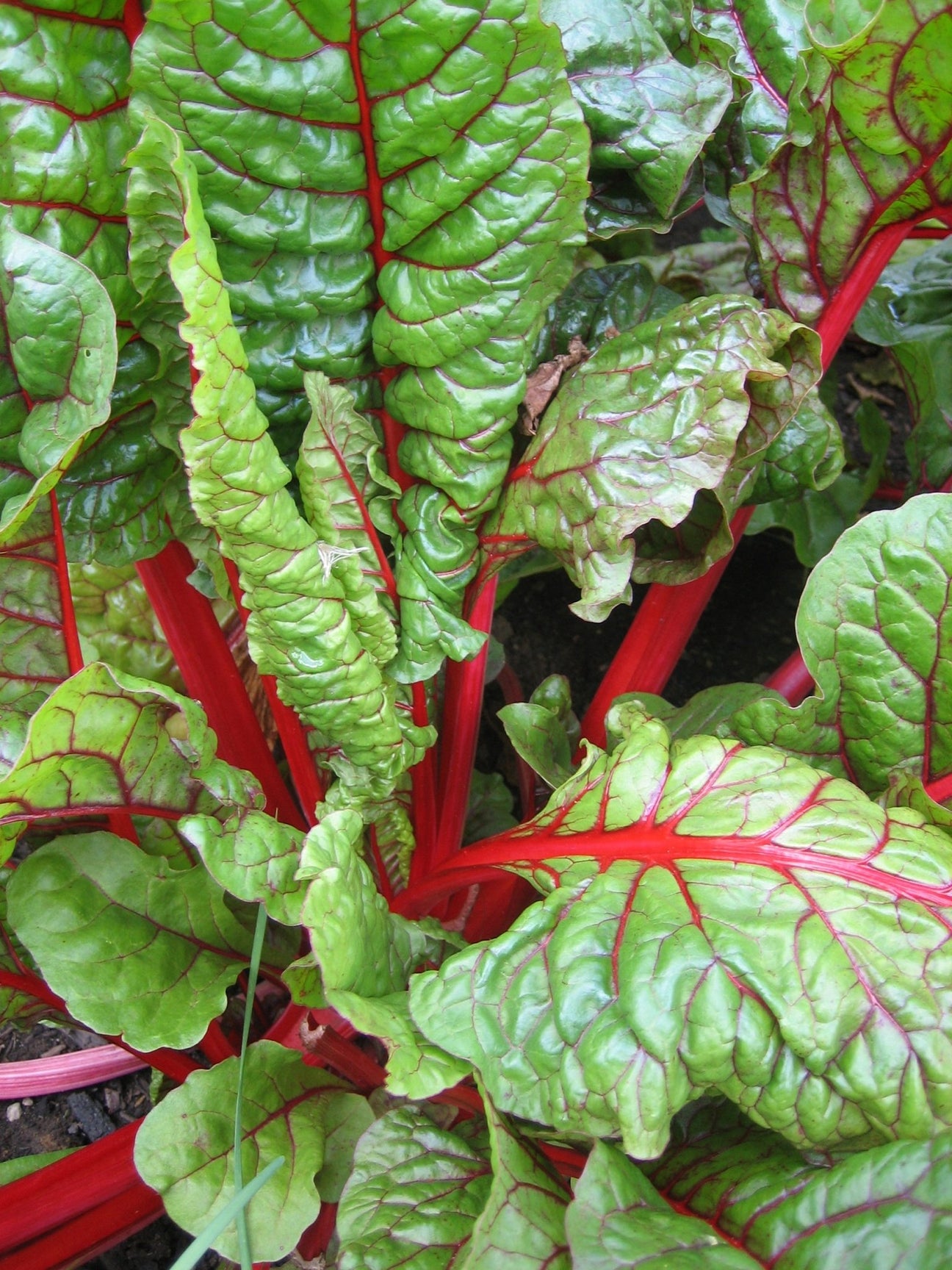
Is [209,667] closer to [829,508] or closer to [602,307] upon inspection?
[602,307]

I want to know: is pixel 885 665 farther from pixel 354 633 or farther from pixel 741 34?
pixel 741 34

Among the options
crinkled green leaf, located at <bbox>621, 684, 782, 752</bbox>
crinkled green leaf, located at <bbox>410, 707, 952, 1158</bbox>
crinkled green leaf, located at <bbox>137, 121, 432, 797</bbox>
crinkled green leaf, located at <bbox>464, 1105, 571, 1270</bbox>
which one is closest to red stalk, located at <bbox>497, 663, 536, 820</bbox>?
crinkled green leaf, located at <bbox>621, 684, 782, 752</bbox>

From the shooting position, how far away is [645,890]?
1.00m

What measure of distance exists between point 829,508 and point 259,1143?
1350 millimetres

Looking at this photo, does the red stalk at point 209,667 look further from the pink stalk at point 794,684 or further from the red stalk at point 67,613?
the pink stalk at point 794,684

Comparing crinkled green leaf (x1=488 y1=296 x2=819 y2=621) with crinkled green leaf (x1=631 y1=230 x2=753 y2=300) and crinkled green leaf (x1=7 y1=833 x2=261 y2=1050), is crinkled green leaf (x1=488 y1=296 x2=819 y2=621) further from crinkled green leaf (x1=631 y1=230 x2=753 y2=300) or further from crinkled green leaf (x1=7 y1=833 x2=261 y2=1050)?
crinkled green leaf (x1=631 y1=230 x2=753 y2=300)

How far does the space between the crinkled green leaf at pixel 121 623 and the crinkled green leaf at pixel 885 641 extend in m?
0.98

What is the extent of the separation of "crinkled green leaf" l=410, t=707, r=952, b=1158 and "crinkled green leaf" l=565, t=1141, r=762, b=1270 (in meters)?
0.05

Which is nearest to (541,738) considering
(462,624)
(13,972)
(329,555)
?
(462,624)

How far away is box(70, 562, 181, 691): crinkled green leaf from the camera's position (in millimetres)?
1666

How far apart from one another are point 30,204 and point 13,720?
0.53m

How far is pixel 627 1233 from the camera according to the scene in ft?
2.87

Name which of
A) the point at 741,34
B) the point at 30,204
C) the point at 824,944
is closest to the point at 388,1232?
the point at 824,944

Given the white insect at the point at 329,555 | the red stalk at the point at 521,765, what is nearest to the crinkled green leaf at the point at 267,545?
the white insect at the point at 329,555
